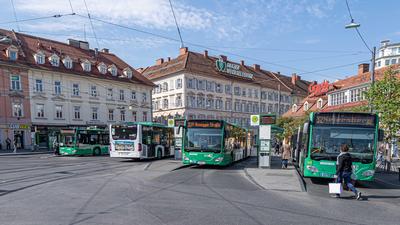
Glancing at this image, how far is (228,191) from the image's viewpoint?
1025 cm

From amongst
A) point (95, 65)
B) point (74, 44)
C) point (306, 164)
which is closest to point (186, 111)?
point (95, 65)

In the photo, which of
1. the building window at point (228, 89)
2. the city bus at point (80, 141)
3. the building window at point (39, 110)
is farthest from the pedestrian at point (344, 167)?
the building window at point (228, 89)

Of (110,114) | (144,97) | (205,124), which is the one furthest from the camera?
(144,97)

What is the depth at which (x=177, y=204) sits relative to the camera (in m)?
8.11

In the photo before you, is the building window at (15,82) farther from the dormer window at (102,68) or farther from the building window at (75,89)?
the dormer window at (102,68)

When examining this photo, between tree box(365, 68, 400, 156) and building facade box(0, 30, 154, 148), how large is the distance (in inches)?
1288

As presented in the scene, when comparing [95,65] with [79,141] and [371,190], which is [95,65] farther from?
[371,190]

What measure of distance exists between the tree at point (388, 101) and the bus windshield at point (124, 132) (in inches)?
611

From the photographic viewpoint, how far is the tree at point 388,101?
17.1 meters

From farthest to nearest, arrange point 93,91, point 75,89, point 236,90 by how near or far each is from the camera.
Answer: point 236,90 < point 93,91 < point 75,89

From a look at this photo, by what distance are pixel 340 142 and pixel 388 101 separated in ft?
26.2

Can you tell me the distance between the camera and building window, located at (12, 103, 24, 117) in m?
36.6

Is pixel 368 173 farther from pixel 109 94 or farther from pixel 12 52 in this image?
pixel 109 94

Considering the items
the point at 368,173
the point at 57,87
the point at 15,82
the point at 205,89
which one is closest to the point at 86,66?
the point at 57,87
